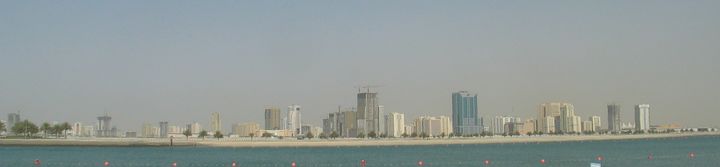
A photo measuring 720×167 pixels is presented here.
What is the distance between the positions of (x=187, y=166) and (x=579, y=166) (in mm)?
36855

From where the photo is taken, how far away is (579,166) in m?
76.1

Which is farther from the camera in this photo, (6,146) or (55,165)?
(6,146)

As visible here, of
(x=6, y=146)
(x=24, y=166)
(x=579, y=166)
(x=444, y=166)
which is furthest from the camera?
(x=6, y=146)

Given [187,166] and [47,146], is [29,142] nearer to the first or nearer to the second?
[47,146]

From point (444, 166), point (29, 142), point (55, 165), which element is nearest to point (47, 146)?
point (29, 142)

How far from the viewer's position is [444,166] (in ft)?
266

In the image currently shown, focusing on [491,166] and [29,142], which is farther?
[29,142]

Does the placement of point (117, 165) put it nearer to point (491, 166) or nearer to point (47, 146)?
point (491, 166)

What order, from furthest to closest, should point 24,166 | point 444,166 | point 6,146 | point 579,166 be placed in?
point 6,146
point 24,166
point 444,166
point 579,166

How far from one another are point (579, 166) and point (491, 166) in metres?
7.80

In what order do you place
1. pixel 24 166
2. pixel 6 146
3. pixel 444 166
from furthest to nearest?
pixel 6 146, pixel 24 166, pixel 444 166

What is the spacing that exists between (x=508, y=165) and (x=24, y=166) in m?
46.1

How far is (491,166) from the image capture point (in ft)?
261

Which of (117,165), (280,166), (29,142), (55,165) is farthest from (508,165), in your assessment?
(29,142)
